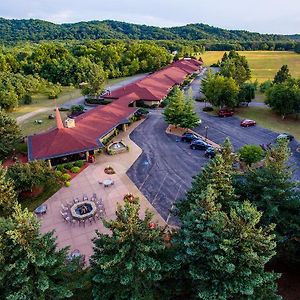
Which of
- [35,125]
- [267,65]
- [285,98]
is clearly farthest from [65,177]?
[267,65]

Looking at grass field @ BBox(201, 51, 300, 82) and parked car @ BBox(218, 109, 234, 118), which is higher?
grass field @ BBox(201, 51, 300, 82)

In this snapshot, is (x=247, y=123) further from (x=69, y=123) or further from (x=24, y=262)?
(x=24, y=262)

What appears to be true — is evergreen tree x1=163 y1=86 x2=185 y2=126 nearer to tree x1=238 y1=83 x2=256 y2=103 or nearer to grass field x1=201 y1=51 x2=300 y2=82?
tree x1=238 y1=83 x2=256 y2=103

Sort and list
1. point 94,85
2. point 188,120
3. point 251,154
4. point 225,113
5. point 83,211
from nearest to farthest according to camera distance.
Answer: point 83,211
point 251,154
point 188,120
point 225,113
point 94,85

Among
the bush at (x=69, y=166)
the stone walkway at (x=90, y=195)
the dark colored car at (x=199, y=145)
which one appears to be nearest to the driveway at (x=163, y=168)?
the dark colored car at (x=199, y=145)

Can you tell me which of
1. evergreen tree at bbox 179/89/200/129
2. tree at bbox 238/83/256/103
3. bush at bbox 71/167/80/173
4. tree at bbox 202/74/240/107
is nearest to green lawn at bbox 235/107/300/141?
tree at bbox 238/83/256/103

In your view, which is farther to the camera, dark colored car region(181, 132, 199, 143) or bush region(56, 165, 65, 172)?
dark colored car region(181, 132, 199, 143)
